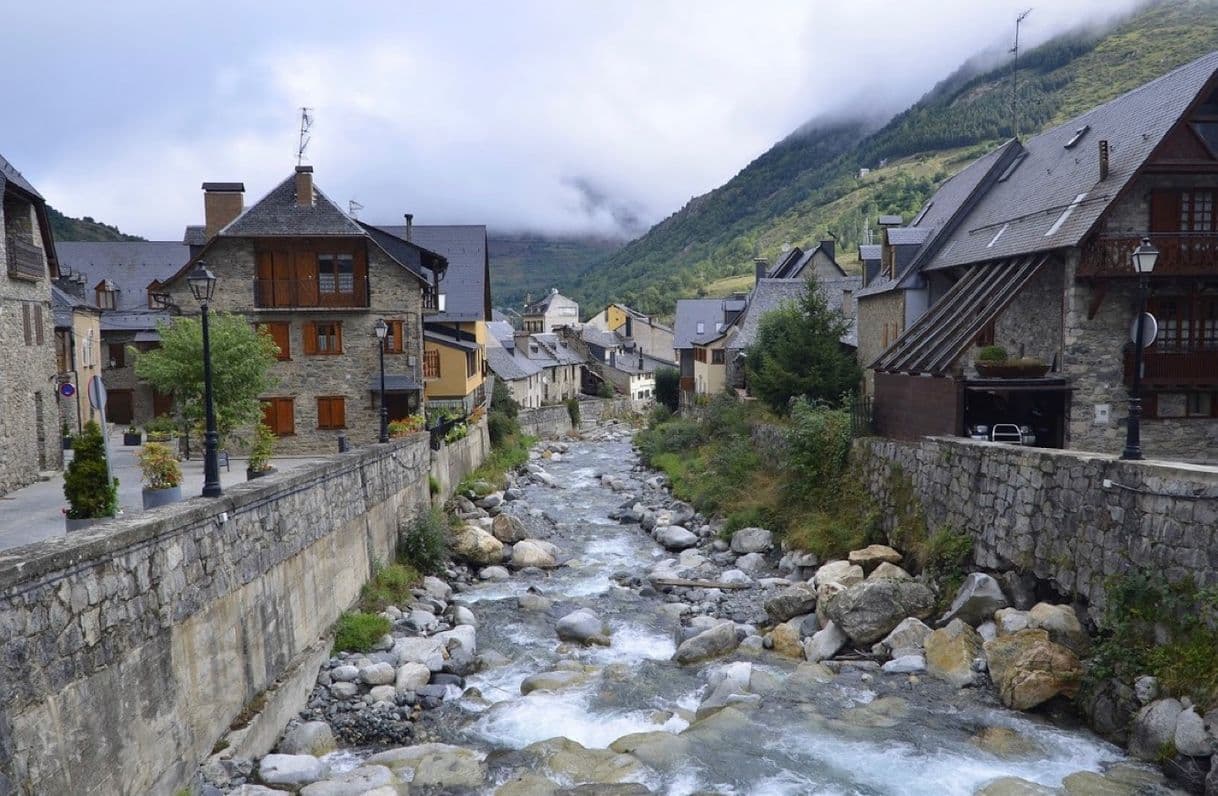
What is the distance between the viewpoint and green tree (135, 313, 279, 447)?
22422 mm

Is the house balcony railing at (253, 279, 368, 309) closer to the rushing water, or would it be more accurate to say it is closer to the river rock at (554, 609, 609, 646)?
the rushing water

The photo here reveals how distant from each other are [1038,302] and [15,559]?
21.1 meters

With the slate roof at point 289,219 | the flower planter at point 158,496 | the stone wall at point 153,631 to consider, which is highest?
the slate roof at point 289,219

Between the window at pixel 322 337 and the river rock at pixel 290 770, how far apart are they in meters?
21.4

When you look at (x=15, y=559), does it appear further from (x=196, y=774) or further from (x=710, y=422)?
(x=710, y=422)

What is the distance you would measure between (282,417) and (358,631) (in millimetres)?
17304

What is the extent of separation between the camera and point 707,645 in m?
15.1

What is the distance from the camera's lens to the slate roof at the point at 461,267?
38938 mm

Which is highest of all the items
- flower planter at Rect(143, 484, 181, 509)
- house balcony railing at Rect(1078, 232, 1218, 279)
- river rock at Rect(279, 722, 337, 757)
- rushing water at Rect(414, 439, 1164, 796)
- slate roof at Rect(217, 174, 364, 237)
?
slate roof at Rect(217, 174, 364, 237)

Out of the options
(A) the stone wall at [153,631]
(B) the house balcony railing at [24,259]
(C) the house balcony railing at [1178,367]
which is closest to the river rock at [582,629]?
(A) the stone wall at [153,631]

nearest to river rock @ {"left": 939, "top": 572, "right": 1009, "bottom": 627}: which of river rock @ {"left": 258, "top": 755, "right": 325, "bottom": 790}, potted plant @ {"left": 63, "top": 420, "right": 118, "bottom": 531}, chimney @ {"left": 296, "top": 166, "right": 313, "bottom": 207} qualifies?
river rock @ {"left": 258, "top": 755, "right": 325, "bottom": 790}

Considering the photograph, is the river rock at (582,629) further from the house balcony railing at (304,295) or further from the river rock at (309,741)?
the house balcony railing at (304,295)

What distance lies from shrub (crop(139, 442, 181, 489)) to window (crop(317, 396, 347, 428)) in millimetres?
17041

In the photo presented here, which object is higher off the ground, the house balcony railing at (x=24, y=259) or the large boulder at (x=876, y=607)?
the house balcony railing at (x=24, y=259)
